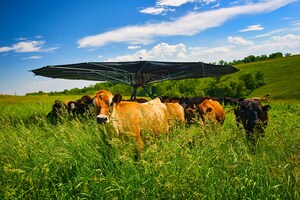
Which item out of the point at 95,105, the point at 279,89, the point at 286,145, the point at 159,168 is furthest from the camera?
the point at 279,89

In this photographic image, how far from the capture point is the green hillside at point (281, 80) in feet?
196

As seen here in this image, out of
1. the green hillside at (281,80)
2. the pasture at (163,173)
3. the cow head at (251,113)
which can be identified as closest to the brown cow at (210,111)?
the cow head at (251,113)

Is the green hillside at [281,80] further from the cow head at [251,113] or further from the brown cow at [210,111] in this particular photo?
the cow head at [251,113]

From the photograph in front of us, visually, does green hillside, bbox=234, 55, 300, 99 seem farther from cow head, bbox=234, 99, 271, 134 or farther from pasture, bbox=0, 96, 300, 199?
pasture, bbox=0, 96, 300, 199

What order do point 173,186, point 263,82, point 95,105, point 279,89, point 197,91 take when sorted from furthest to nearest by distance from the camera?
point 263,82
point 279,89
point 197,91
point 95,105
point 173,186

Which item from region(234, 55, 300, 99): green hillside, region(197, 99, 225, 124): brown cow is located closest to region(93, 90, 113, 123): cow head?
region(197, 99, 225, 124): brown cow

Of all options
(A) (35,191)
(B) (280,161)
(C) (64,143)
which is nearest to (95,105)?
(C) (64,143)

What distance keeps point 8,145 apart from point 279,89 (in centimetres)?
6914

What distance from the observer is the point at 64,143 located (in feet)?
18.3

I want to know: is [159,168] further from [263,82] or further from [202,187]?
[263,82]

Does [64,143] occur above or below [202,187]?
above

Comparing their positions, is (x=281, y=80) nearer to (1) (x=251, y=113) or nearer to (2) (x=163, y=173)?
(1) (x=251, y=113)

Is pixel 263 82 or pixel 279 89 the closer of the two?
pixel 279 89

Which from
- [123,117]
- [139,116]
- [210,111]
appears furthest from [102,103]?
[210,111]
